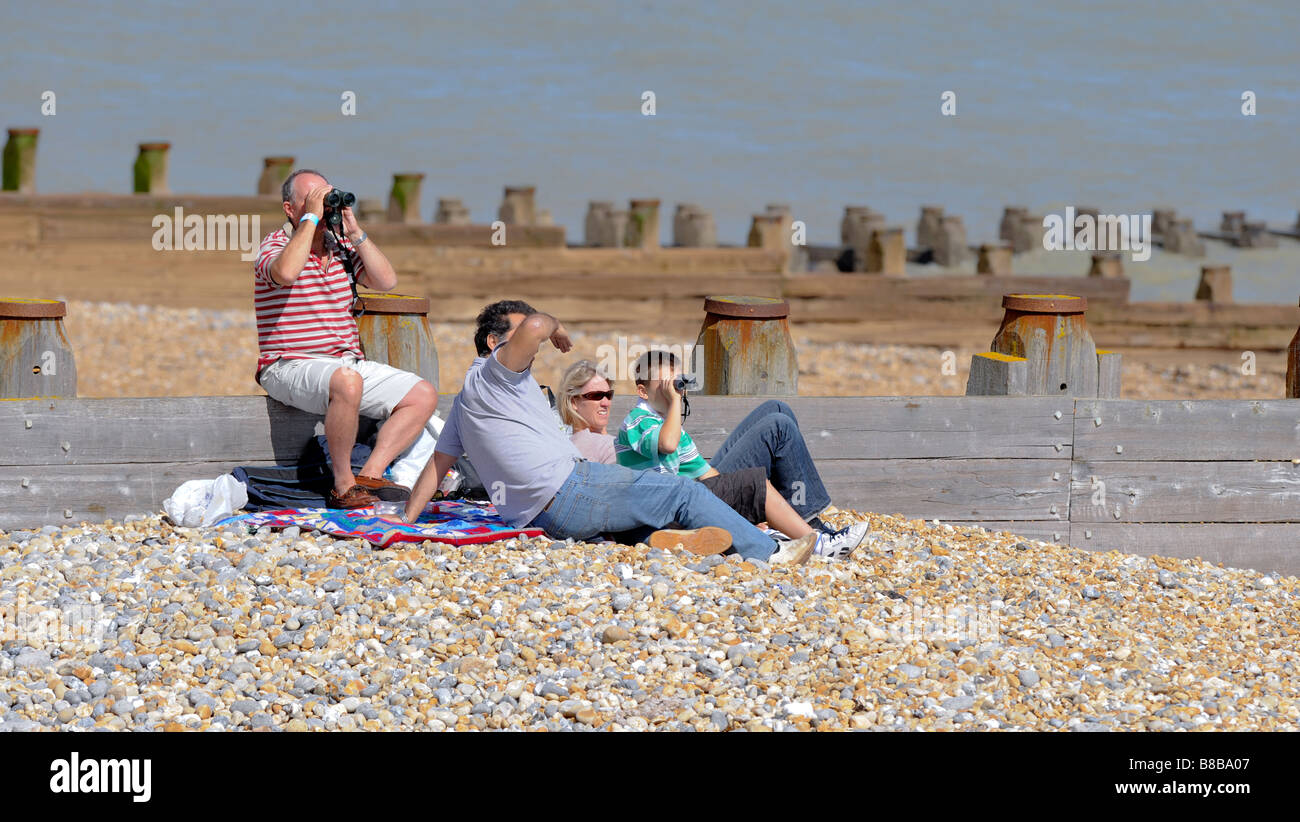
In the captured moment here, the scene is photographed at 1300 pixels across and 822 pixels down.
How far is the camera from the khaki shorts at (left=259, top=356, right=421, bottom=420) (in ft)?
21.2

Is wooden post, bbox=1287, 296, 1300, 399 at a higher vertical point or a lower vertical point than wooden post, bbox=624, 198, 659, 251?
lower

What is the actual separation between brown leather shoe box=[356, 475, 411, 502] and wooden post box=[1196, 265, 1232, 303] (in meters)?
12.4

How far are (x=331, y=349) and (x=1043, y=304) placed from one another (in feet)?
12.0

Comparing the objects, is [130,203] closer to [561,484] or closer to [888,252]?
[888,252]

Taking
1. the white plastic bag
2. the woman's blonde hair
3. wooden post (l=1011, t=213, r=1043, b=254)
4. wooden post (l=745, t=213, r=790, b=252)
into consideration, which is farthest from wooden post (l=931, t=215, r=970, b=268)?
the white plastic bag

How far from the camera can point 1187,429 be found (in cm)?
761

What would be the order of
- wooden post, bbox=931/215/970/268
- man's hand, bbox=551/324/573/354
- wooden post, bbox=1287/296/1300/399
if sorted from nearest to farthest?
man's hand, bbox=551/324/573/354 → wooden post, bbox=1287/296/1300/399 → wooden post, bbox=931/215/970/268

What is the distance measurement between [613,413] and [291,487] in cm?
157

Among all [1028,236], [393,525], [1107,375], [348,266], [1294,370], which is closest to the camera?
[393,525]

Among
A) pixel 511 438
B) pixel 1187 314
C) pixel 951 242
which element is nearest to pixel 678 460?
pixel 511 438

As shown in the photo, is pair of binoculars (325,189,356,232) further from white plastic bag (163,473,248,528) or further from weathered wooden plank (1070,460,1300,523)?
weathered wooden plank (1070,460,1300,523)

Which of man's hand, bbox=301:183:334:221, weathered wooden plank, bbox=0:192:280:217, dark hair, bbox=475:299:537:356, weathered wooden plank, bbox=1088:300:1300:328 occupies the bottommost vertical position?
dark hair, bbox=475:299:537:356
